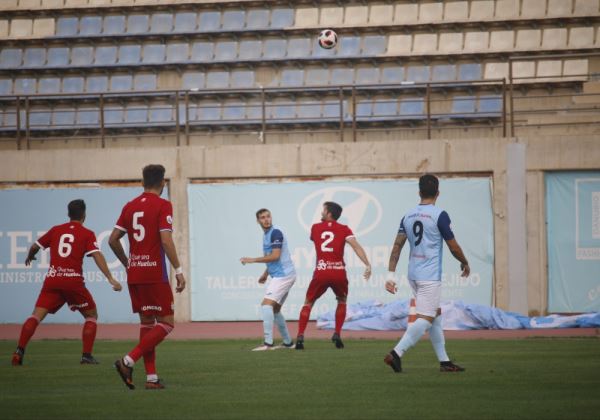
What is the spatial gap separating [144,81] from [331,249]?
2731cm

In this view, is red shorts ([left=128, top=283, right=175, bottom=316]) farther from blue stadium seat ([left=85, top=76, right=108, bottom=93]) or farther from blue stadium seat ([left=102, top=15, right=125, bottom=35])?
blue stadium seat ([left=102, top=15, right=125, bottom=35])

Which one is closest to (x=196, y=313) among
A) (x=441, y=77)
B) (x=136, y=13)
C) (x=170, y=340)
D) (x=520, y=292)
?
(x=170, y=340)

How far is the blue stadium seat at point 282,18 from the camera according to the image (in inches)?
1619

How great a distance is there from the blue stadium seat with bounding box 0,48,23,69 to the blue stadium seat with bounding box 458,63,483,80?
656 inches

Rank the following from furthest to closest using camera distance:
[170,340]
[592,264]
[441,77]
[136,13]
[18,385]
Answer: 1. [136,13]
2. [441,77]
3. [592,264]
4. [170,340]
5. [18,385]

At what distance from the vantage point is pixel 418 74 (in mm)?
39688

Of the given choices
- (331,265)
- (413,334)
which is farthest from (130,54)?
(413,334)

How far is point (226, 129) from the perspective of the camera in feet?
129

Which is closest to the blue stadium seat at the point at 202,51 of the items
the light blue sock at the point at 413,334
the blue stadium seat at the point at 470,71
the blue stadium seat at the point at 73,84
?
the blue stadium seat at the point at 73,84

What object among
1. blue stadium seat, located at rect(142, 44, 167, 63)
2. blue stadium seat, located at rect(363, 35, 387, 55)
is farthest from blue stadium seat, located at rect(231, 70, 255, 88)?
blue stadium seat, located at rect(363, 35, 387, 55)

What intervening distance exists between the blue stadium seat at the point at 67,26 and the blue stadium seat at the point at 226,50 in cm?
573

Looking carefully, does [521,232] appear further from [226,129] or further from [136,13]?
[136,13]

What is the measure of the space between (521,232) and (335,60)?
1927 cm

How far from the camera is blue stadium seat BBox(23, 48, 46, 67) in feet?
137
